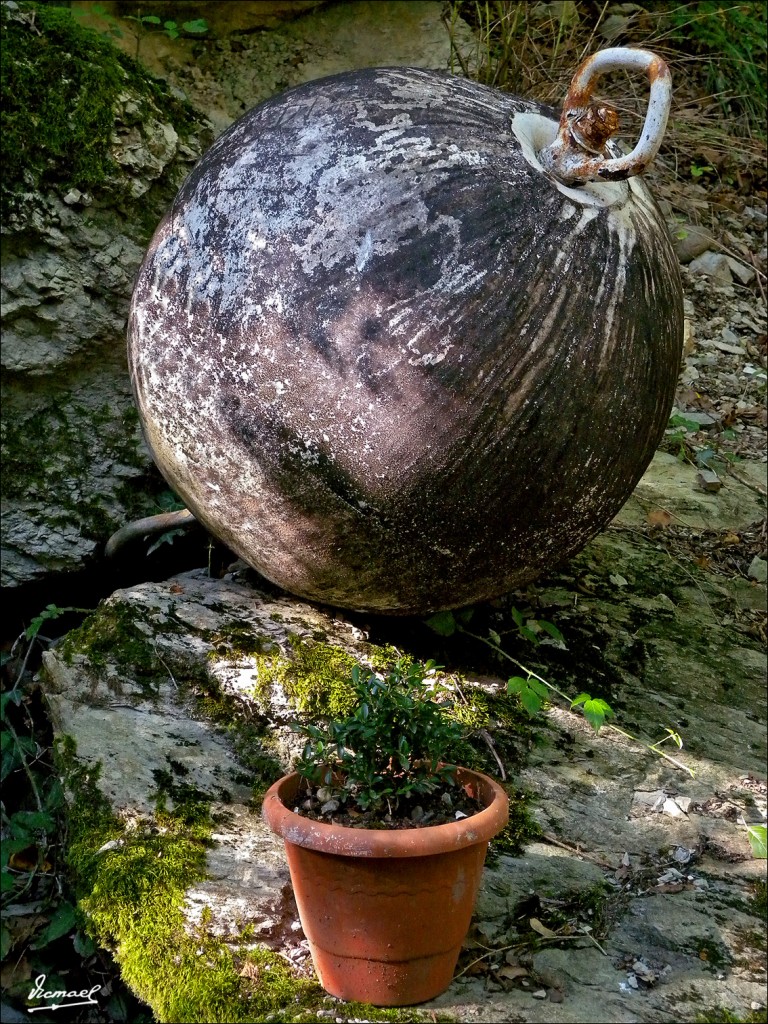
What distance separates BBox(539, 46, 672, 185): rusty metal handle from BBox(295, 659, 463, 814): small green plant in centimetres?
119

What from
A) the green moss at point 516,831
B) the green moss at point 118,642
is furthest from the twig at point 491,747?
the green moss at point 118,642

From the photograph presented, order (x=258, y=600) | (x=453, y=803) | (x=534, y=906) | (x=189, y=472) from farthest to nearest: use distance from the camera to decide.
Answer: (x=258, y=600)
(x=189, y=472)
(x=534, y=906)
(x=453, y=803)

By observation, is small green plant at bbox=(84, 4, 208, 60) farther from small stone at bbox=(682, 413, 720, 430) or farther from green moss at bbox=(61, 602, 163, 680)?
small stone at bbox=(682, 413, 720, 430)

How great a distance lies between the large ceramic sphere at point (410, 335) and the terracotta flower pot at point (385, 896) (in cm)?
74

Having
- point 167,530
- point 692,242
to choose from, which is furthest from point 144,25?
point 692,242

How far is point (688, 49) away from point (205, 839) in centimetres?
571

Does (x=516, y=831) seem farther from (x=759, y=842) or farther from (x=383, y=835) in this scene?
(x=383, y=835)

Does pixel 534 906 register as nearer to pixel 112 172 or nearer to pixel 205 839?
pixel 205 839

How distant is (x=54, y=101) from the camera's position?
321 centimetres

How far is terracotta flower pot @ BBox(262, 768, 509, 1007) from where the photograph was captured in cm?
160

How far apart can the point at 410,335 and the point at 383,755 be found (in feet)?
2.80

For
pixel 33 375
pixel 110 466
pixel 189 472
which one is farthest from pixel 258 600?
pixel 33 375

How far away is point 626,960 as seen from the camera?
6.09 feet

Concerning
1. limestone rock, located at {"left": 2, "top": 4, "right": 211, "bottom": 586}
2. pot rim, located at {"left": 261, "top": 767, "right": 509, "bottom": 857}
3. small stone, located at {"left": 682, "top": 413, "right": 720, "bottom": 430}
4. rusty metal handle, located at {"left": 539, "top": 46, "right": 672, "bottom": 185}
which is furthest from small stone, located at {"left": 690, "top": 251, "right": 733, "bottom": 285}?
pot rim, located at {"left": 261, "top": 767, "right": 509, "bottom": 857}
